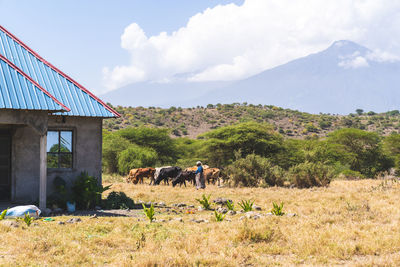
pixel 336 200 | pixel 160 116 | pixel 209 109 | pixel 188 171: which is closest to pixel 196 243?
pixel 336 200

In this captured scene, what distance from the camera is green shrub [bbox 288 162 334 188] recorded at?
70.4ft

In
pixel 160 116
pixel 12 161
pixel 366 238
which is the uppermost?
pixel 160 116

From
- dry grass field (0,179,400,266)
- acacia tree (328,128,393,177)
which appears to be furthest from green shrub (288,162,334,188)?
acacia tree (328,128,393,177)

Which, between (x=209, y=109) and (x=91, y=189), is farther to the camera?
(x=209, y=109)

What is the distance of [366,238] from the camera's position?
8.63 meters

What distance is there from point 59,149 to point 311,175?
1241cm

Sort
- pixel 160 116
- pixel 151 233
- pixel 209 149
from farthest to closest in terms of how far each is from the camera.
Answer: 1. pixel 160 116
2. pixel 209 149
3. pixel 151 233

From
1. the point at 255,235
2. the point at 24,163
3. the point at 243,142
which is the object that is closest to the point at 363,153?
the point at 243,142

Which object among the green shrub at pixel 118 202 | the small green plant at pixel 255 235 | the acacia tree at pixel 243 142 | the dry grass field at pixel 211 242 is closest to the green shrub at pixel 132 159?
the acacia tree at pixel 243 142

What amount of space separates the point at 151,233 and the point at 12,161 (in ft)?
22.8

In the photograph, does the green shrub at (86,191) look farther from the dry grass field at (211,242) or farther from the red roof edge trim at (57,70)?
the red roof edge trim at (57,70)

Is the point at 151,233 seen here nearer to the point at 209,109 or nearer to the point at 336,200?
the point at 336,200

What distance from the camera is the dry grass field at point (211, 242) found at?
7.23 m

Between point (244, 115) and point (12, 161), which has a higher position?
point (244, 115)
